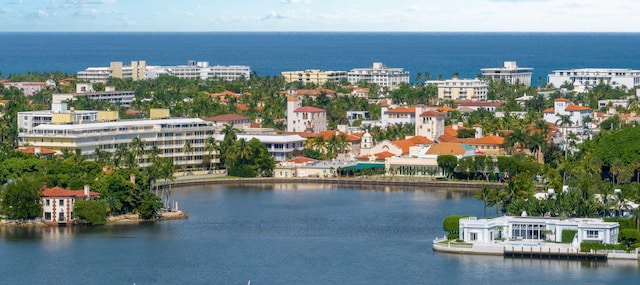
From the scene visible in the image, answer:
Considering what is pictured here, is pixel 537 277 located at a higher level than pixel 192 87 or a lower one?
lower

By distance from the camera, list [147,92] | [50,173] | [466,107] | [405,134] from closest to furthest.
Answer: [50,173]
[405,134]
[466,107]
[147,92]

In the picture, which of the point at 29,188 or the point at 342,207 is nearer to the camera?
the point at 29,188

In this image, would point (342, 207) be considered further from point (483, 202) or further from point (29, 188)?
point (29, 188)

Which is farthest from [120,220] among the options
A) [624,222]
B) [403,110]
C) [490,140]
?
[403,110]

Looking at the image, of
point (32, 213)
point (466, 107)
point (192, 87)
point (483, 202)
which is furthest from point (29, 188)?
point (192, 87)

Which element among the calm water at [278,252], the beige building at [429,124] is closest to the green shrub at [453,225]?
the calm water at [278,252]

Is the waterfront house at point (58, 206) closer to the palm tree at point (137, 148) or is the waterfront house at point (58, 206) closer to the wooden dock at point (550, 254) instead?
the palm tree at point (137, 148)

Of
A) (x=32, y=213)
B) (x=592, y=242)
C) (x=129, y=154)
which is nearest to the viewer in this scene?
(x=592, y=242)
